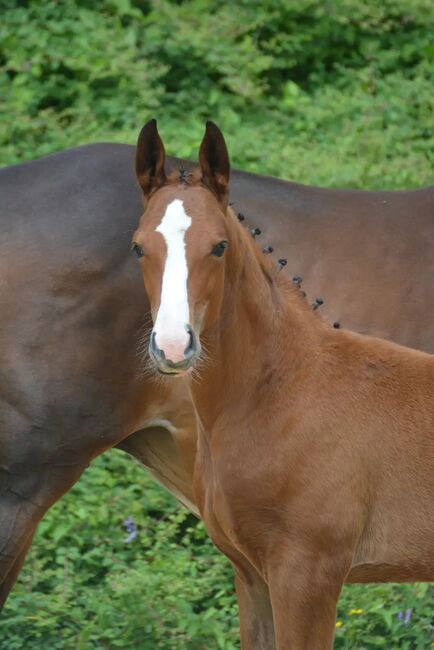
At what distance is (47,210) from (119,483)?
1.83 meters

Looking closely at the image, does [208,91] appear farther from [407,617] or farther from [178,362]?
[178,362]

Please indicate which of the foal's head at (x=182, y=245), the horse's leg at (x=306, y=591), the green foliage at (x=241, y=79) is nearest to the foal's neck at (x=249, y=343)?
the foal's head at (x=182, y=245)

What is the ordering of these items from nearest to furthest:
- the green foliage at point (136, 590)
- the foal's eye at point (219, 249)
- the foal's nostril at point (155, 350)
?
the foal's nostril at point (155, 350)
the foal's eye at point (219, 249)
the green foliage at point (136, 590)

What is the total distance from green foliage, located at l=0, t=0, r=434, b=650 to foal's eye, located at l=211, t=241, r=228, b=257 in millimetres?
2407

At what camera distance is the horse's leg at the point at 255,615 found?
12.4 ft

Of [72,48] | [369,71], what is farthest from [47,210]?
[369,71]

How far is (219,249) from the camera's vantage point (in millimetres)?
3395

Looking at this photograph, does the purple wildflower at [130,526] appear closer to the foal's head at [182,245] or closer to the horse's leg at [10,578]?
the horse's leg at [10,578]

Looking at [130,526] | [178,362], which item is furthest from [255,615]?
[130,526]

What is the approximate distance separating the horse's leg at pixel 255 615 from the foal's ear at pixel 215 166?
1149 millimetres

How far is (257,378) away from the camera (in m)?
3.63

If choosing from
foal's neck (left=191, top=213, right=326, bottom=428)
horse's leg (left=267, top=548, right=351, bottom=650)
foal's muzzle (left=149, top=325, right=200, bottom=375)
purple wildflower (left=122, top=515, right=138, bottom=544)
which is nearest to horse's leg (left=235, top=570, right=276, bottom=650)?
horse's leg (left=267, top=548, right=351, bottom=650)

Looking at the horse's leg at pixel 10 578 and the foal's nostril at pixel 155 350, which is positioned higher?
the foal's nostril at pixel 155 350

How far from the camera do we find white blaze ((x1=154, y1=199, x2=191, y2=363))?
3.18 metres
